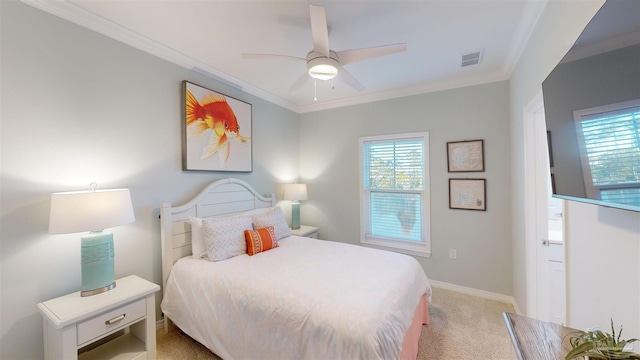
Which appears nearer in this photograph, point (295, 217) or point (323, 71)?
point (323, 71)

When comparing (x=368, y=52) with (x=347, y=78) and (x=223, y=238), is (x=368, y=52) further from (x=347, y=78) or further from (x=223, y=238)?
(x=223, y=238)

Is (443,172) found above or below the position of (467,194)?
above

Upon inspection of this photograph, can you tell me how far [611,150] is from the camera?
752 mm

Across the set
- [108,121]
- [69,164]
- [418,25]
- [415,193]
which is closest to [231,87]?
[108,121]

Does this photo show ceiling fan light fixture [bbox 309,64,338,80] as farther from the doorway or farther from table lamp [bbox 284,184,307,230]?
table lamp [bbox 284,184,307,230]

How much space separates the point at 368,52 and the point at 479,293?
9.88 feet

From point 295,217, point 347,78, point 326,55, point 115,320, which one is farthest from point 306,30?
point 115,320

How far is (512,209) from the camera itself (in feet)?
8.96

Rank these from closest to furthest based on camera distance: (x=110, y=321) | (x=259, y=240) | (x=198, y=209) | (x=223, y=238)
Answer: (x=110, y=321) < (x=223, y=238) < (x=259, y=240) < (x=198, y=209)

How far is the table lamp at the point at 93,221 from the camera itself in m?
1.55

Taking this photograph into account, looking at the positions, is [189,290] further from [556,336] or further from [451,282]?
[451,282]

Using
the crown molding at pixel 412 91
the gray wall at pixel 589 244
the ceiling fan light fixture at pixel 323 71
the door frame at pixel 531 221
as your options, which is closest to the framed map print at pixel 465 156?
the crown molding at pixel 412 91

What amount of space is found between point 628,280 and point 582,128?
22.7 inches

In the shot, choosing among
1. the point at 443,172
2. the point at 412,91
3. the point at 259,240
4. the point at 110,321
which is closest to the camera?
the point at 110,321
